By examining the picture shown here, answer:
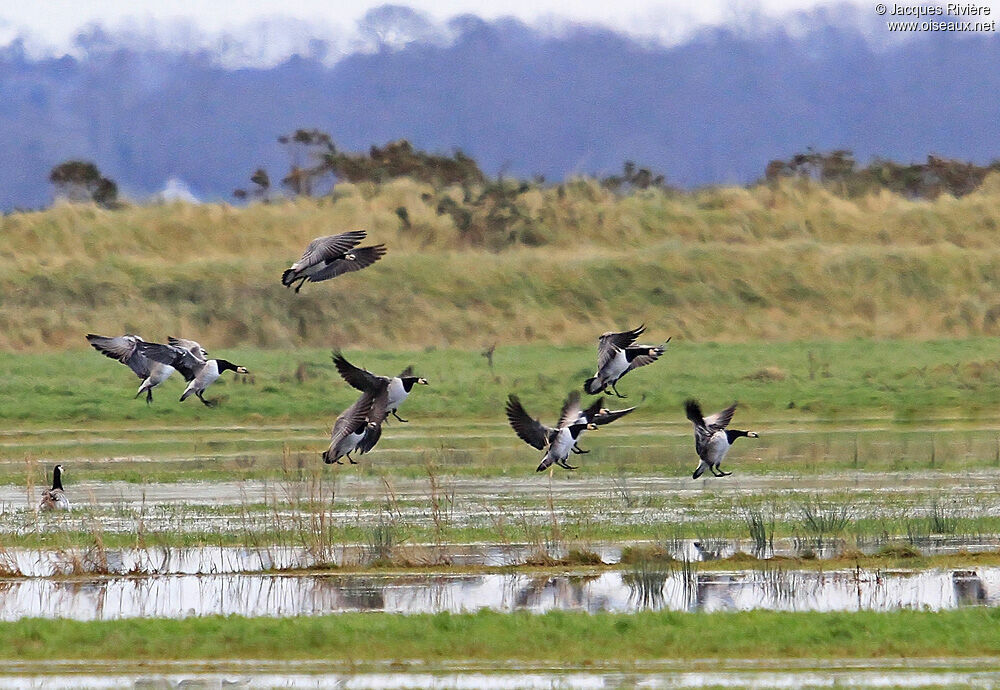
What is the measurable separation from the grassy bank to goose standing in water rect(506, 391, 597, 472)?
23825mm

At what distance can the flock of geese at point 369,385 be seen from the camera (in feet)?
70.0

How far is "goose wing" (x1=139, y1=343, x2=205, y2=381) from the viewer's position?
2230 centimetres

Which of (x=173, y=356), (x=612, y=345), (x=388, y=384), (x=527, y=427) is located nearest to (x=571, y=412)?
(x=527, y=427)

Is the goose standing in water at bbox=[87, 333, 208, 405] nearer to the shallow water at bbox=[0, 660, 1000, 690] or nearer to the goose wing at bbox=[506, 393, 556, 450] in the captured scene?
the goose wing at bbox=[506, 393, 556, 450]

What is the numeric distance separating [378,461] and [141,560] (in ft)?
34.9

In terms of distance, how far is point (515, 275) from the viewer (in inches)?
2003

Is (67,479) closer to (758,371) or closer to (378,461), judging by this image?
(378,461)

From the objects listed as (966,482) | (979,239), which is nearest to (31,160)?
(979,239)

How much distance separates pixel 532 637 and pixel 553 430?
282 inches

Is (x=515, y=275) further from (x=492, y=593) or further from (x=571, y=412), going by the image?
(x=492, y=593)

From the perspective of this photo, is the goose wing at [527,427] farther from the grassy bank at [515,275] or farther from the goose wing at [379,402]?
the grassy bank at [515,275]

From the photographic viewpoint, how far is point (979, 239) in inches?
2238

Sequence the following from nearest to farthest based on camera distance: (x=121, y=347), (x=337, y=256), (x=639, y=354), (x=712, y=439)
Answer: (x=337, y=256) < (x=712, y=439) < (x=121, y=347) < (x=639, y=354)

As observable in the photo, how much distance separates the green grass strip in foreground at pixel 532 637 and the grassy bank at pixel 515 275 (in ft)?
101
